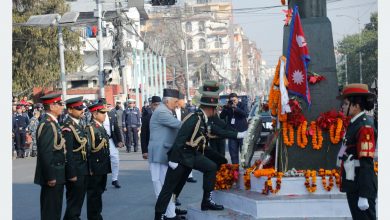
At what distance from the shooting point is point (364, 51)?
66.5 metres

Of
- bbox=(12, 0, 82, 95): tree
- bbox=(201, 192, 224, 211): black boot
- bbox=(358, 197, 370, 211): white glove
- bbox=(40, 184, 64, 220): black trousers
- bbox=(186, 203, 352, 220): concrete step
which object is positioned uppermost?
bbox=(12, 0, 82, 95): tree

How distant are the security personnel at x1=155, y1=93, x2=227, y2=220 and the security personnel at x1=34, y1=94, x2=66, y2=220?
1600mm

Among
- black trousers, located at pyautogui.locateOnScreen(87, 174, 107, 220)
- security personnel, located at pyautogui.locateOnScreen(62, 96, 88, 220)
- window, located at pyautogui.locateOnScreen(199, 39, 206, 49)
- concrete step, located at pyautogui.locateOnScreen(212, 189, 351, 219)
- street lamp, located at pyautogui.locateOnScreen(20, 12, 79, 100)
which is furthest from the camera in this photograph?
window, located at pyautogui.locateOnScreen(199, 39, 206, 49)

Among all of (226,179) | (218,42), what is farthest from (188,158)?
(218,42)

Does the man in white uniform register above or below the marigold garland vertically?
above

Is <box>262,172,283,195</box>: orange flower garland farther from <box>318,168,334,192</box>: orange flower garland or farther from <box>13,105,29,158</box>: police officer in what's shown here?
<box>13,105,29,158</box>: police officer

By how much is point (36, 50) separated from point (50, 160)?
34022mm

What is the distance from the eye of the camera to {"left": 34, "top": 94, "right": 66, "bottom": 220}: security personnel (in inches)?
342

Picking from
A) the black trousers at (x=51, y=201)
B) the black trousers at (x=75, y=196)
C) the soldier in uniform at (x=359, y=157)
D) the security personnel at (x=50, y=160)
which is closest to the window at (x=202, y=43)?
the black trousers at (x=75, y=196)

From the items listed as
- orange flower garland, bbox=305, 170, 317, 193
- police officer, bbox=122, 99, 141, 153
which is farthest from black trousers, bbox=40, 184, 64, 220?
police officer, bbox=122, 99, 141, 153

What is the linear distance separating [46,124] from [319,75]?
4.06 metres

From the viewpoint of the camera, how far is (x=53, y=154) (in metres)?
8.77

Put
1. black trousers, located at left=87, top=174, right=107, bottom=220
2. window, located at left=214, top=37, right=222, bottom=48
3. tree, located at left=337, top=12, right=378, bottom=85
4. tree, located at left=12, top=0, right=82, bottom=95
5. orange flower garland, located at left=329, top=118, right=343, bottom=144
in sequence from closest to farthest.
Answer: orange flower garland, located at left=329, top=118, right=343, bottom=144 → black trousers, located at left=87, top=174, right=107, bottom=220 → tree, located at left=12, top=0, right=82, bottom=95 → tree, located at left=337, top=12, right=378, bottom=85 → window, located at left=214, top=37, right=222, bottom=48

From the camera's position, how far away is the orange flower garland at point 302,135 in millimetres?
10094
